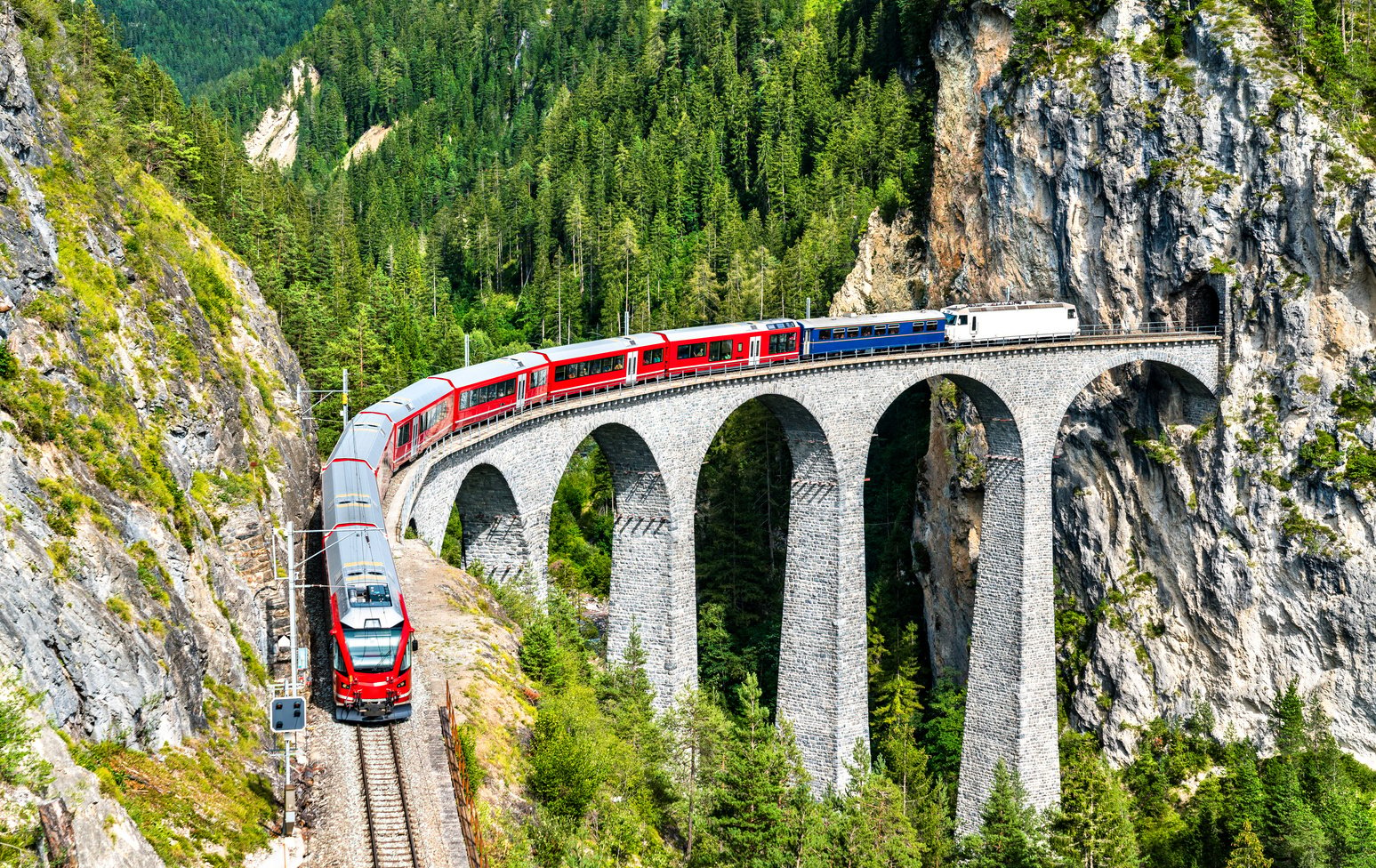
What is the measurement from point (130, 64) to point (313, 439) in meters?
46.7

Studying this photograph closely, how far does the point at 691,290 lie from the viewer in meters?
107

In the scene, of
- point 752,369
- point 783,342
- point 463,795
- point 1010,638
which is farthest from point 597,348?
point 463,795

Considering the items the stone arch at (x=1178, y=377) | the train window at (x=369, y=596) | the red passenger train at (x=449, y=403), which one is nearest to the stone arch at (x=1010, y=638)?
the stone arch at (x=1178, y=377)

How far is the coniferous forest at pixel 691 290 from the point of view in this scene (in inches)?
1662

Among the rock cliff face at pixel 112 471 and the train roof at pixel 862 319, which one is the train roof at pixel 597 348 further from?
the rock cliff face at pixel 112 471

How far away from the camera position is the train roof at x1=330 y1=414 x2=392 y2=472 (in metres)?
36.0

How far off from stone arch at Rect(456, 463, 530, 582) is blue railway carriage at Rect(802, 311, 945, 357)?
18303 mm

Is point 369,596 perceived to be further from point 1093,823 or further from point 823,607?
point 1093,823

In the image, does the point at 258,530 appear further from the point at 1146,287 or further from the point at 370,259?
the point at 370,259

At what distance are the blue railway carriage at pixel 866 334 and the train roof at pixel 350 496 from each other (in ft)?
87.4

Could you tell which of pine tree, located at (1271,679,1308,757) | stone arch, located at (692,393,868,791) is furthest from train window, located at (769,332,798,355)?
pine tree, located at (1271,679,1308,757)

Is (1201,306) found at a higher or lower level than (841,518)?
higher

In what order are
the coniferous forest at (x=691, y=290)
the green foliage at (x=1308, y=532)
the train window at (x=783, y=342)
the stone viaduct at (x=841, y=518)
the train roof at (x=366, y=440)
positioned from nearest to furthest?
the train roof at (x=366, y=440) → the coniferous forest at (x=691, y=290) → the stone viaduct at (x=841, y=518) → the train window at (x=783, y=342) → the green foliage at (x=1308, y=532)

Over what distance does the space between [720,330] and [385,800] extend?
31.2 m
